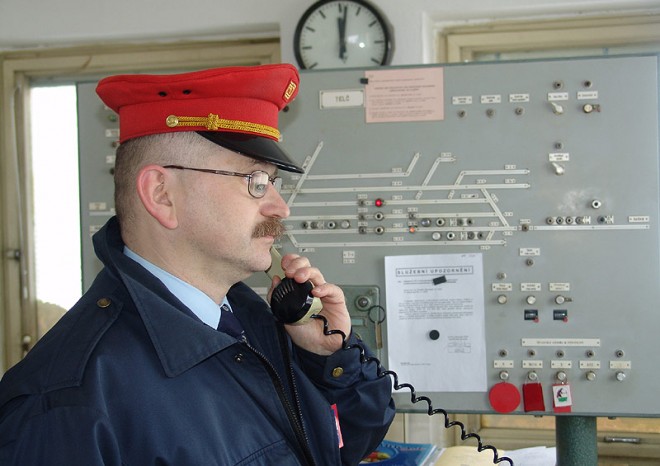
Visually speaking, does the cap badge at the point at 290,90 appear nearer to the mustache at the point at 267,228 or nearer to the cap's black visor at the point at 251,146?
the cap's black visor at the point at 251,146

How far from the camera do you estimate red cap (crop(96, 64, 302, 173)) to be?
1.42 m

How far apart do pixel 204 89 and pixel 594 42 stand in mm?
2045

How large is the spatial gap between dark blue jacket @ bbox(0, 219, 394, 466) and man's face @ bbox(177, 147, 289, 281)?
12cm

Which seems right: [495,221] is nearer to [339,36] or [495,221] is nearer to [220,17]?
[339,36]

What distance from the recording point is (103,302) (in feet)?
4.24

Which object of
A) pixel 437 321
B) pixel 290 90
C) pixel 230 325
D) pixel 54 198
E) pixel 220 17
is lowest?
pixel 437 321

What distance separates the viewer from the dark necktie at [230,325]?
4.88 feet

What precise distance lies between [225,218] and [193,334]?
25cm

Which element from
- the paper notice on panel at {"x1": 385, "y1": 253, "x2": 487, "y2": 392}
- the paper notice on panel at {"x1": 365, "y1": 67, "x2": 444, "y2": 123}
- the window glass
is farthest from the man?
the window glass

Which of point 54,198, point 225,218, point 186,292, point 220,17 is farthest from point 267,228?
point 54,198

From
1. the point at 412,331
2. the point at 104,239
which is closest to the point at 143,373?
the point at 104,239

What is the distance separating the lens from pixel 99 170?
244 centimetres

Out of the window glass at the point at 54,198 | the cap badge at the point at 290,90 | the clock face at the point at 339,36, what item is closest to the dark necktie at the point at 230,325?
the cap badge at the point at 290,90

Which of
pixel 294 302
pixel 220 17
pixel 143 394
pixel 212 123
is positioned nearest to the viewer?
pixel 143 394
